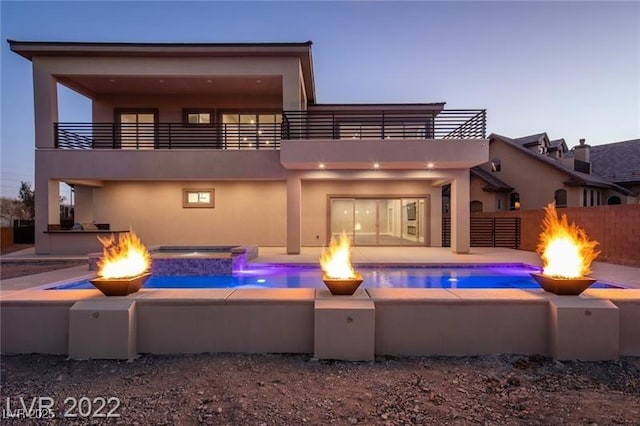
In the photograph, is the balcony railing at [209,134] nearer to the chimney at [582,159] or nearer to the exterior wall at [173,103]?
the exterior wall at [173,103]

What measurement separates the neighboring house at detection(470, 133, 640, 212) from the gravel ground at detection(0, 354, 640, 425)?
779 inches

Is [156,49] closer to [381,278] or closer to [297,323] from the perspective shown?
[381,278]

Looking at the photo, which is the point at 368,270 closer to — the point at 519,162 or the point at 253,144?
the point at 253,144

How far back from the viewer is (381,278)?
894 centimetres

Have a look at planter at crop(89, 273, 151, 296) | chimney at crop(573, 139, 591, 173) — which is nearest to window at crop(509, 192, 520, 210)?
chimney at crop(573, 139, 591, 173)

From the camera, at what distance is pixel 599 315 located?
4.00 meters

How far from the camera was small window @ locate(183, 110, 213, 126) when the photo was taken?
1512 cm

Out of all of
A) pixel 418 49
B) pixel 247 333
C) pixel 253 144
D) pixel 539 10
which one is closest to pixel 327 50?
pixel 418 49

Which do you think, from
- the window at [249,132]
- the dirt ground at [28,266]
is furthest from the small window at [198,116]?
the dirt ground at [28,266]

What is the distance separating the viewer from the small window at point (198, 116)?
1512cm

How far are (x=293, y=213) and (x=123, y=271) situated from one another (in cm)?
795

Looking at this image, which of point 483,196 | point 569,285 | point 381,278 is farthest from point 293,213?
point 483,196

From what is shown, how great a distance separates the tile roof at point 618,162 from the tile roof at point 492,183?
7473 mm

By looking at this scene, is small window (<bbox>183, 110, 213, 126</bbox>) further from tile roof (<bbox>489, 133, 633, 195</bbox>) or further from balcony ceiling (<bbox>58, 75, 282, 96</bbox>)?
tile roof (<bbox>489, 133, 633, 195</bbox>)
